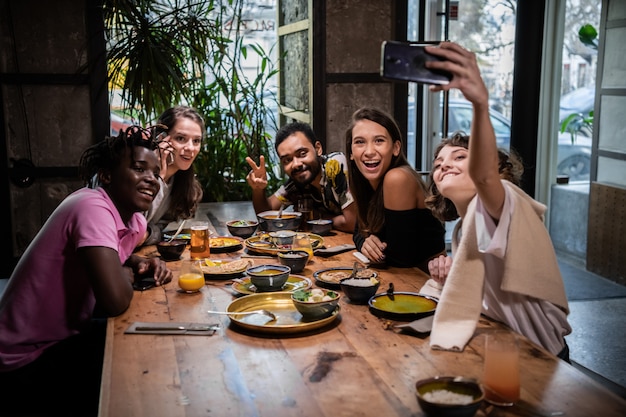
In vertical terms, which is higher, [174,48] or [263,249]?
[174,48]

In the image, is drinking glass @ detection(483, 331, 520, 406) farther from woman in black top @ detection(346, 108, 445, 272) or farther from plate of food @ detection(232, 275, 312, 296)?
woman in black top @ detection(346, 108, 445, 272)

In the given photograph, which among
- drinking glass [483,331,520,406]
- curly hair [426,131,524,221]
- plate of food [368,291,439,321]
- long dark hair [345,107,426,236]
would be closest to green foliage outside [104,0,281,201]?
long dark hair [345,107,426,236]

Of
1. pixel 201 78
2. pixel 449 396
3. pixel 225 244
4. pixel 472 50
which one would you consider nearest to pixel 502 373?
pixel 449 396

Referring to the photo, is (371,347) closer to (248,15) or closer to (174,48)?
(174,48)

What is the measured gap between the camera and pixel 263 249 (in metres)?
3.11

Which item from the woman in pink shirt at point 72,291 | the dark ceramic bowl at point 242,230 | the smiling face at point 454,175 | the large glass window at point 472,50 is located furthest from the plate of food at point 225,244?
the large glass window at point 472,50

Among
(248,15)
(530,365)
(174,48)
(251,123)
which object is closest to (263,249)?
(530,365)

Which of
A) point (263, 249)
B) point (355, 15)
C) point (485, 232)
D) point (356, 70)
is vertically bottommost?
point (263, 249)

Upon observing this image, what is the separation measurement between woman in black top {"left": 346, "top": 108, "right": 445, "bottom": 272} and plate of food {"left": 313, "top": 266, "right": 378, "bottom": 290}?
21 centimetres

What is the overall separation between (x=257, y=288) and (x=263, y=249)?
656mm

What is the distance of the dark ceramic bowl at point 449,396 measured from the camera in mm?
1454

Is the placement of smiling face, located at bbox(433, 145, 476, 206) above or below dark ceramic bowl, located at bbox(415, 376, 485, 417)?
above

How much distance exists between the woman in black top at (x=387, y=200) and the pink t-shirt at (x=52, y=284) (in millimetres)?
1109

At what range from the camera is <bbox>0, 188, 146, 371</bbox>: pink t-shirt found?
2.38 metres
